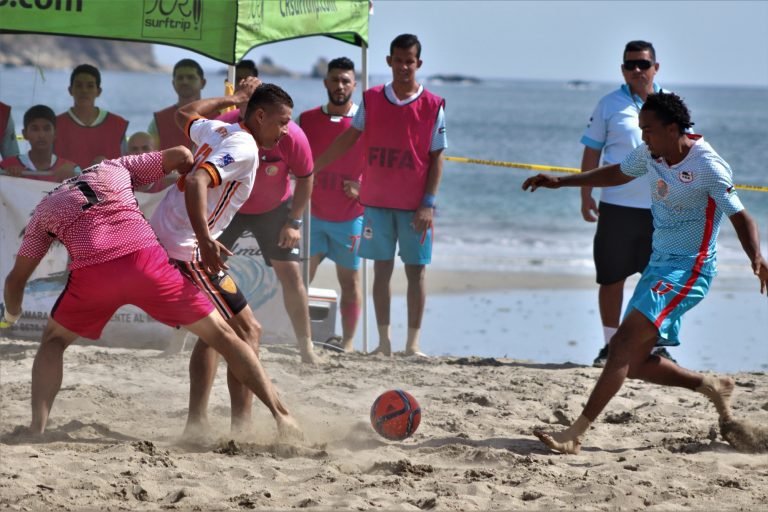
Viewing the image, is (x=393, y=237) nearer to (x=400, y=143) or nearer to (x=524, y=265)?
(x=400, y=143)

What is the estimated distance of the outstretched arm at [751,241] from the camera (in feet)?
18.4

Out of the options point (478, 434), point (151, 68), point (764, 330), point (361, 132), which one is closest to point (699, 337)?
point (764, 330)

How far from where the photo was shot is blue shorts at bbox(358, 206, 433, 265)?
881 cm

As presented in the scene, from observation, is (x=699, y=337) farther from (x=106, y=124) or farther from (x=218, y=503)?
(x=218, y=503)

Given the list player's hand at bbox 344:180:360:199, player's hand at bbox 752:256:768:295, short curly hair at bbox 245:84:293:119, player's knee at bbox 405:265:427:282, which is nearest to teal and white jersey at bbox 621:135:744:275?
player's hand at bbox 752:256:768:295

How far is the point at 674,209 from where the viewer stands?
598 centimetres

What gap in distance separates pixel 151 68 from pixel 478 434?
4716cm

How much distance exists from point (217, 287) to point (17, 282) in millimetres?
962

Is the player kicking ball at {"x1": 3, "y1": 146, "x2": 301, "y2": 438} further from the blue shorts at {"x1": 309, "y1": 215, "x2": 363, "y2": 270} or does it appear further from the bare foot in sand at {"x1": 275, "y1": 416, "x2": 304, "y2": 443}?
the blue shorts at {"x1": 309, "y1": 215, "x2": 363, "y2": 270}

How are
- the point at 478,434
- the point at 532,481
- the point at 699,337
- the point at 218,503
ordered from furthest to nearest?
the point at 699,337 → the point at 478,434 → the point at 532,481 → the point at 218,503

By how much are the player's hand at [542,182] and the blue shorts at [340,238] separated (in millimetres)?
3262

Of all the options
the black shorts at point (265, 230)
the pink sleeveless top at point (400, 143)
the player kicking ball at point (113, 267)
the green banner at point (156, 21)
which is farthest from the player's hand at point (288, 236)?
the player kicking ball at point (113, 267)

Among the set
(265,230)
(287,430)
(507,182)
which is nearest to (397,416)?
(287,430)

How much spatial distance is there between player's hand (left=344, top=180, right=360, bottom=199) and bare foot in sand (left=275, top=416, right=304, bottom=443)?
3.75 meters
